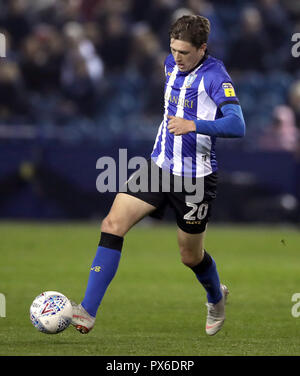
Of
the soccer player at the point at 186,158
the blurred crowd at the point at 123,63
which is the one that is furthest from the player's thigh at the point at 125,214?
the blurred crowd at the point at 123,63

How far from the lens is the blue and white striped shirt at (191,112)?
6.50m

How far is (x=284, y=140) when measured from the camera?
51.3ft

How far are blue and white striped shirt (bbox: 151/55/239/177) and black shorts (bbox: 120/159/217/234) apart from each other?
0.07m

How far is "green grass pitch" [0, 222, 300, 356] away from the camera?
240 inches

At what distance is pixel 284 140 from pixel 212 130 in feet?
31.7

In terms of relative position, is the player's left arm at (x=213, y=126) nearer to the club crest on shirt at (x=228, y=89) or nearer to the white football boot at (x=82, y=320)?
the club crest on shirt at (x=228, y=89)

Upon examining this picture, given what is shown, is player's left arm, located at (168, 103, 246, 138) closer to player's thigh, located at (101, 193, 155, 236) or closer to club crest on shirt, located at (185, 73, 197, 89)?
A: club crest on shirt, located at (185, 73, 197, 89)

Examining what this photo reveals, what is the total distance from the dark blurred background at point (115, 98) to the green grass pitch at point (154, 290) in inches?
22.5

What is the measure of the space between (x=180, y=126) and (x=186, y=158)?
2.02 ft

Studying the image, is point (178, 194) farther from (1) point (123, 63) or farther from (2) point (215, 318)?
(1) point (123, 63)

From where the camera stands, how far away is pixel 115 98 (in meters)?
16.8
